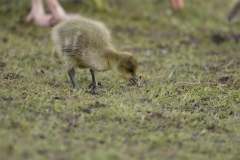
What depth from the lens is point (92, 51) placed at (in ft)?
14.1

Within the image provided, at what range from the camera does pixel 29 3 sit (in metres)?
7.91

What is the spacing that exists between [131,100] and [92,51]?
55 centimetres

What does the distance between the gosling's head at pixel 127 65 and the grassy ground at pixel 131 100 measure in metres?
0.19

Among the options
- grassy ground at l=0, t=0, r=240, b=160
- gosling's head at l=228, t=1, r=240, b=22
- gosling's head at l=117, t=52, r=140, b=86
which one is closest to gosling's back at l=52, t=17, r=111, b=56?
gosling's head at l=117, t=52, r=140, b=86

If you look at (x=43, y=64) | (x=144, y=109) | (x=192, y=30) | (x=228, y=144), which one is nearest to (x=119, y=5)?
(x=192, y=30)

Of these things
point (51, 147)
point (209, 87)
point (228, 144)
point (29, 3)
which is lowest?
point (51, 147)

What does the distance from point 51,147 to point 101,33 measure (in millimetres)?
1539

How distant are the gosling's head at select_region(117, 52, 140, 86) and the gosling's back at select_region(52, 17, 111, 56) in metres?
0.22

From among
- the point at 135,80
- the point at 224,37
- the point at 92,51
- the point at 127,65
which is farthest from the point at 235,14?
the point at 92,51

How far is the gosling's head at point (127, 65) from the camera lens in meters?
4.26

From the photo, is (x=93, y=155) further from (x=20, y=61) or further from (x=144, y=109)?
(x=20, y=61)

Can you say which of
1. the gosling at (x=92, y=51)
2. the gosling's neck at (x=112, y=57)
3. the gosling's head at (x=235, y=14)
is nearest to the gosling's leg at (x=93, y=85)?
the gosling at (x=92, y=51)

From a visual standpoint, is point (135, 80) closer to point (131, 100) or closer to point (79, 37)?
point (131, 100)

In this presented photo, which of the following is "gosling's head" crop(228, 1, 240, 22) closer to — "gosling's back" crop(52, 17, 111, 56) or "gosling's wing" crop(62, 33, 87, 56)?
"gosling's back" crop(52, 17, 111, 56)
